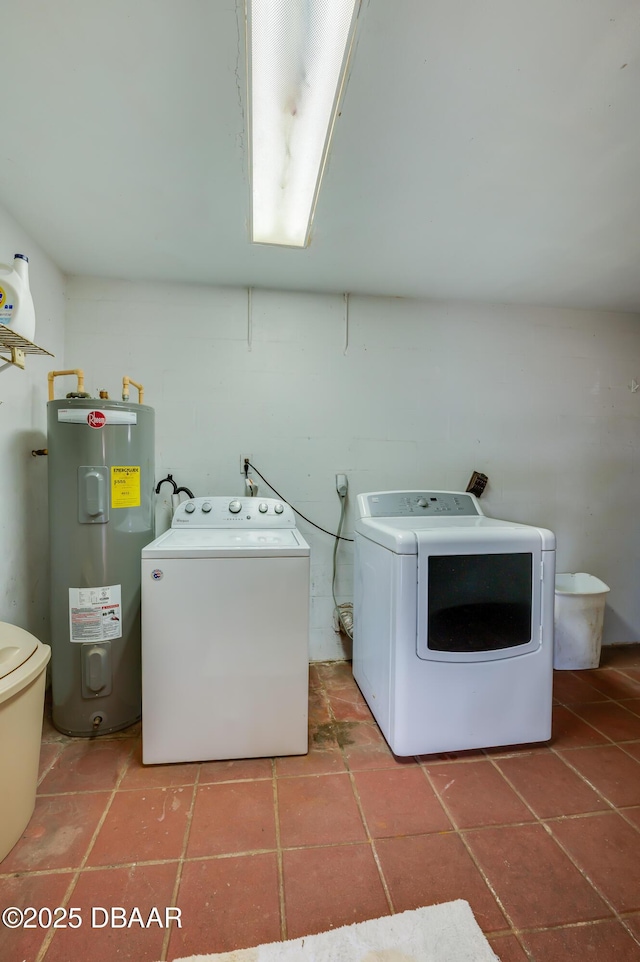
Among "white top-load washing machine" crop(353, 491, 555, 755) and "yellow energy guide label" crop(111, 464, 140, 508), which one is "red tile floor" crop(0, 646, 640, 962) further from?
"yellow energy guide label" crop(111, 464, 140, 508)

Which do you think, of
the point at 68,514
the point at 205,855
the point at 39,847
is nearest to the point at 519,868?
the point at 205,855

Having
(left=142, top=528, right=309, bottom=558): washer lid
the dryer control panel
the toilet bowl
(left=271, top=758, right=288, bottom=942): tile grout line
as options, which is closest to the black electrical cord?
the dryer control panel

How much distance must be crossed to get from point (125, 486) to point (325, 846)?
147 centimetres

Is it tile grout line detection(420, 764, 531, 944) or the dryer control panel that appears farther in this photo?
the dryer control panel

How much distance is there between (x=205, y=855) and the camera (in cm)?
113

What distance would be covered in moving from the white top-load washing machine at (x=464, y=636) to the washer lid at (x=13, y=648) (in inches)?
48.8

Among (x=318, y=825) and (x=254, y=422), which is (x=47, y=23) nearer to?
(x=254, y=422)

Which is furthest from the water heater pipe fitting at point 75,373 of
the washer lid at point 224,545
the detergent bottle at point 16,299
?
the washer lid at point 224,545

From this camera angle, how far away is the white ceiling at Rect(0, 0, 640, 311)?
35.9 inches

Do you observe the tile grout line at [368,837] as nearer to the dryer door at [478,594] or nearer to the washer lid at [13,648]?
the dryer door at [478,594]

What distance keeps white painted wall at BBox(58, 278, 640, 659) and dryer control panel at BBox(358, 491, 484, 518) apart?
252 mm

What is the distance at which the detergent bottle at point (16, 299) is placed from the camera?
132 cm

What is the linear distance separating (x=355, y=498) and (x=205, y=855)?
165cm

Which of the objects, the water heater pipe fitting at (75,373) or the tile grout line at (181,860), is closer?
the tile grout line at (181,860)
